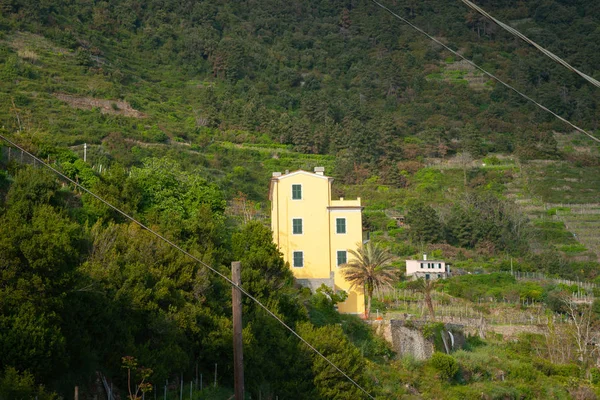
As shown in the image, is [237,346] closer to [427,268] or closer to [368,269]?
[368,269]

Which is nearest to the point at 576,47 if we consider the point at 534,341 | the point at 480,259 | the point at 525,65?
the point at 525,65

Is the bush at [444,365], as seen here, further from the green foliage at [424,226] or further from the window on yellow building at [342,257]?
the green foliage at [424,226]

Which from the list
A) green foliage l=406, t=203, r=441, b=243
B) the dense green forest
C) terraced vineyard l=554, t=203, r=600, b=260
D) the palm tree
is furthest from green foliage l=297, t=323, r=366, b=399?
terraced vineyard l=554, t=203, r=600, b=260

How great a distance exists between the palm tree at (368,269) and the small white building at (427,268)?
21484mm

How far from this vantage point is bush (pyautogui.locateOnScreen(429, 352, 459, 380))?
122 ft

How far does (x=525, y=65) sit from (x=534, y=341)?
97.4 meters

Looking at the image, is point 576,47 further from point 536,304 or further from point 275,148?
point 536,304

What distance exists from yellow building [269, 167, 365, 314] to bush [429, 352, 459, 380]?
7.01 m

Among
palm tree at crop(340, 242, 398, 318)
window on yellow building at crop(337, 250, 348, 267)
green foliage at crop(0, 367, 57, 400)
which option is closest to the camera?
green foliage at crop(0, 367, 57, 400)

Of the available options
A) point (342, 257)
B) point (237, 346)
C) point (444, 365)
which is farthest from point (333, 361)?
point (342, 257)

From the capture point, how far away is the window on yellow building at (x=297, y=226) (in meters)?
43.1

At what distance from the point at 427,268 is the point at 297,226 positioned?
74.6 ft

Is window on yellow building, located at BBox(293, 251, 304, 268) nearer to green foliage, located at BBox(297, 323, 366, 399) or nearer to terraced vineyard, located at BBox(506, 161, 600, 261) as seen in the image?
green foliage, located at BBox(297, 323, 366, 399)

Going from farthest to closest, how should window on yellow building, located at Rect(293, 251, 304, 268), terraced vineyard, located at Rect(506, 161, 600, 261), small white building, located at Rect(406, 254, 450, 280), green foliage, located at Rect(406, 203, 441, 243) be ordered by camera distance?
1. terraced vineyard, located at Rect(506, 161, 600, 261)
2. green foliage, located at Rect(406, 203, 441, 243)
3. small white building, located at Rect(406, 254, 450, 280)
4. window on yellow building, located at Rect(293, 251, 304, 268)
